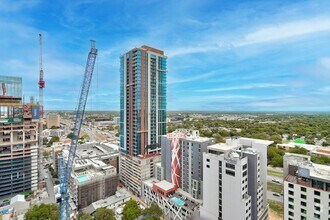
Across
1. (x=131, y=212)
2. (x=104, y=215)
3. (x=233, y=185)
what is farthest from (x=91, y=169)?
(x=233, y=185)

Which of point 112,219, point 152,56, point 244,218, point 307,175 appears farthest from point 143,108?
point 307,175

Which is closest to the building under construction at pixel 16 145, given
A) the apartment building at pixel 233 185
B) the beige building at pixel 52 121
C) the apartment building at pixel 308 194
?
the apartment building at pixel 233 185

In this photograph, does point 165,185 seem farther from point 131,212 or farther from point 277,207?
point 277,207

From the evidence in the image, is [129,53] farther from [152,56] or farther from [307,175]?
[307,175]

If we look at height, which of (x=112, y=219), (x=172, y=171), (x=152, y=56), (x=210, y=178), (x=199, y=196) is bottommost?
(x=112, y=219)

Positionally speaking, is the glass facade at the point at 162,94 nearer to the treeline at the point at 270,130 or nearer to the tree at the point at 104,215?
the tree at the point at 104,215

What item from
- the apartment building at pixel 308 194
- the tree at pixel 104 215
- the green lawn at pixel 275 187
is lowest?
the green lawn at pixel 275 187

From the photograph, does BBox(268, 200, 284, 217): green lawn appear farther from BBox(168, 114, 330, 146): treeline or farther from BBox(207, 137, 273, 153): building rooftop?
BBox(168, 114, 330, 146): treeline
